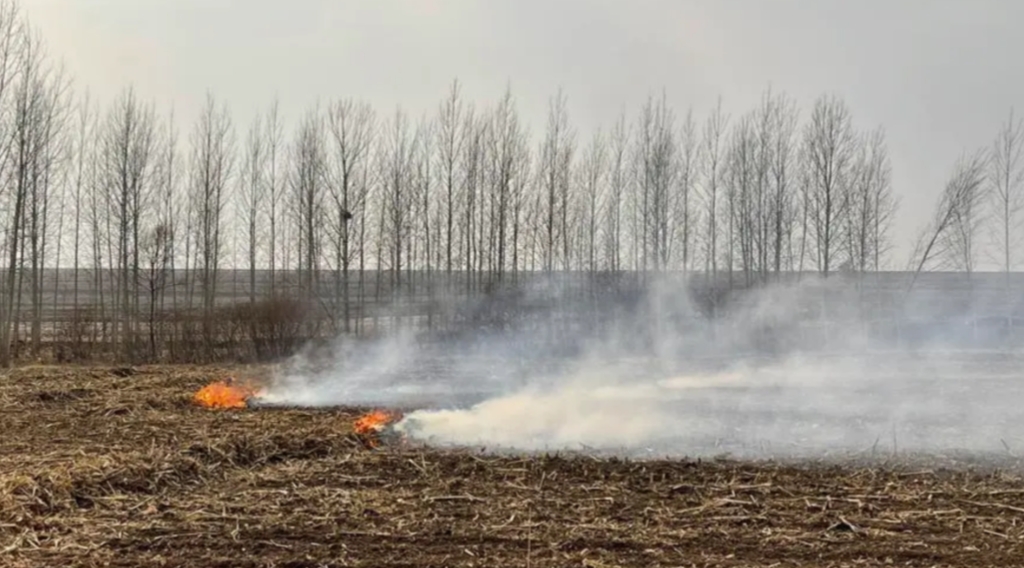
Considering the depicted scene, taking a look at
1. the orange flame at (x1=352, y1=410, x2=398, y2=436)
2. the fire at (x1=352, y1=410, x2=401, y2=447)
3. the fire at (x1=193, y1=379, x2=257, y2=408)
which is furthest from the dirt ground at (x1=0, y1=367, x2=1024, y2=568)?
the fire at (x1=193, y1=379, x2=257, y2=408)

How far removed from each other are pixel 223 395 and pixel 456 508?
32.1ft

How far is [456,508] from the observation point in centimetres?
704

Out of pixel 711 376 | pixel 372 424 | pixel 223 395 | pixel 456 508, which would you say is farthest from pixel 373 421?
pixel 711 376

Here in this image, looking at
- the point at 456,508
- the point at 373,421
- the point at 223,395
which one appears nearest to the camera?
the point at 456,508

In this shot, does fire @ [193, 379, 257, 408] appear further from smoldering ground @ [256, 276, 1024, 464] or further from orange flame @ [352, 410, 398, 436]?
orange flame @ [352, 410, 398, 436]

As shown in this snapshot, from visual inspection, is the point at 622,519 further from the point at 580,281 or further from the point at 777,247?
the point at 777,247

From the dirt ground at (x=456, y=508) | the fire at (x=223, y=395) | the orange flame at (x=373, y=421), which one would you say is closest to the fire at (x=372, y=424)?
the orange flame at (x=373, y=421)

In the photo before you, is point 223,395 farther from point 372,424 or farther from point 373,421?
point 372,424

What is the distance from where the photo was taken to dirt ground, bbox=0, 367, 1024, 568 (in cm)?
573

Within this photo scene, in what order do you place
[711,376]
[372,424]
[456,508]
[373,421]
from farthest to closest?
[711,376], [373,421], [372,424], [456,508]

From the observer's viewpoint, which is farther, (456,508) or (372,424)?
(372,424)

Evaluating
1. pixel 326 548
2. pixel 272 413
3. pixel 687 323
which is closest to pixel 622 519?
pixel 326 548

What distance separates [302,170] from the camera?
33688 millimetres

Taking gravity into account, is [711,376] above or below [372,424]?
below
